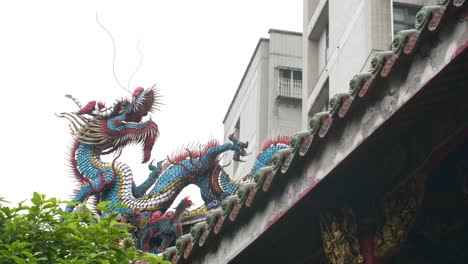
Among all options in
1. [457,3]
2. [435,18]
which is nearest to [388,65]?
[435,18]

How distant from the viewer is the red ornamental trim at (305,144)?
864cm

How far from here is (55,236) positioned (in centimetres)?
931

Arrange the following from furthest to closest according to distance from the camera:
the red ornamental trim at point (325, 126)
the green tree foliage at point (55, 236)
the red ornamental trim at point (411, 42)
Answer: the green tree foliage at point (55, 236) < the red ornamental trim at point (325, 126) < the red ornamental trim at point (411, 42)

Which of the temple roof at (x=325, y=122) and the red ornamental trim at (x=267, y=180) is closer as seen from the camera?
the temple roof at (x=325, y=122)

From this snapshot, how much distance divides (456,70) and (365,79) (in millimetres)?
873

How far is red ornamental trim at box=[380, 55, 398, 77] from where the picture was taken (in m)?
7.37

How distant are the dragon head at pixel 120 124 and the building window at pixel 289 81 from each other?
14794 millimetres

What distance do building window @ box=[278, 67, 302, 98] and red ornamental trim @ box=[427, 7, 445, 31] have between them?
91.9ft

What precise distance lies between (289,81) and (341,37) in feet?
40.3

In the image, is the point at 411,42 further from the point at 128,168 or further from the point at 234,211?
the point at 128,168

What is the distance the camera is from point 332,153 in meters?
8.47

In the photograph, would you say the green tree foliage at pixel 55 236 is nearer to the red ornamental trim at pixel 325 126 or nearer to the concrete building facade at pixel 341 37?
the red ornamental trim at pixel 325 126

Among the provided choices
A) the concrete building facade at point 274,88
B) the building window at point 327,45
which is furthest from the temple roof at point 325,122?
the concrete building facade at point 274,88

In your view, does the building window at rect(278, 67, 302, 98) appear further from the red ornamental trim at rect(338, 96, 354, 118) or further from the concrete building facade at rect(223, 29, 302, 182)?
the red ornamental trim at rect(338, 96, 354, 118)
